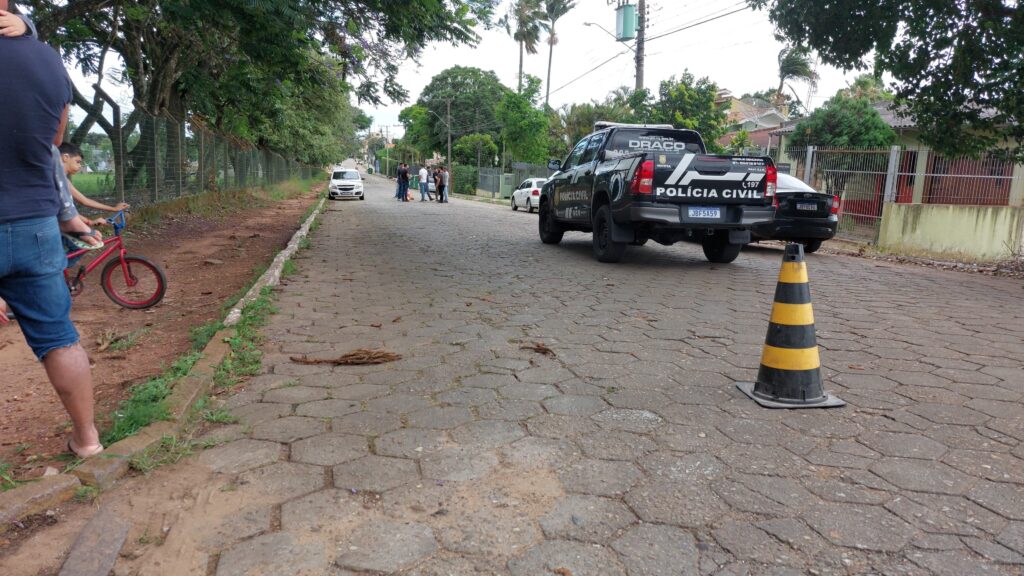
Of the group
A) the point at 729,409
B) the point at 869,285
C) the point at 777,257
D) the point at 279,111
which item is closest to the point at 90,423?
the point at 729,409

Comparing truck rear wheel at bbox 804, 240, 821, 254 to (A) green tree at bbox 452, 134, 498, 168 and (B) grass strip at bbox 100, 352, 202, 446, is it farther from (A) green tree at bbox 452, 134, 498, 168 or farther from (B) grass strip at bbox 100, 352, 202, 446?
(A) green tree at bbox 452, 134, 498, 168

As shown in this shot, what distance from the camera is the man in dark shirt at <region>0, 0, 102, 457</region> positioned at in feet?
7.99

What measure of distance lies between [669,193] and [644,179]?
1.22 ft

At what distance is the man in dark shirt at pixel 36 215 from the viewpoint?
244 cm

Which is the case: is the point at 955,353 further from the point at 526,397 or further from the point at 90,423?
the point at 90,423

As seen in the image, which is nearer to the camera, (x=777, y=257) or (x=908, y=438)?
(x=908, y=438)

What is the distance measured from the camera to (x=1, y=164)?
96.0 inches

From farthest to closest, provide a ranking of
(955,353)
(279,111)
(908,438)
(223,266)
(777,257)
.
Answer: (279,111)
(777,257)
(223,266)
(955,353)
(908,438)

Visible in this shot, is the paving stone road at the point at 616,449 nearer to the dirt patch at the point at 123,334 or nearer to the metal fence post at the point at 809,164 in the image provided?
the dirt patch at the point at 123,334

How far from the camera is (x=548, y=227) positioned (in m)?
11.8

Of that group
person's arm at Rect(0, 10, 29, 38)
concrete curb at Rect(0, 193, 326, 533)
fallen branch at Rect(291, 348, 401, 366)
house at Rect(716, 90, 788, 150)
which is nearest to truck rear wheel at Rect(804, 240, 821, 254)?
fallen branch at Rect(291, 348, 401, 366)

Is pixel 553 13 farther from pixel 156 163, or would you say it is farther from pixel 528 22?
pixel 156 163

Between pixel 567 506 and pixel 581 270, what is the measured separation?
620 centimetres

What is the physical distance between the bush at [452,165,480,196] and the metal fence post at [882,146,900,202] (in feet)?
121
